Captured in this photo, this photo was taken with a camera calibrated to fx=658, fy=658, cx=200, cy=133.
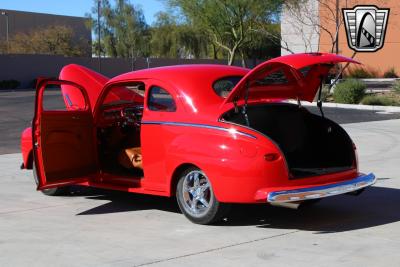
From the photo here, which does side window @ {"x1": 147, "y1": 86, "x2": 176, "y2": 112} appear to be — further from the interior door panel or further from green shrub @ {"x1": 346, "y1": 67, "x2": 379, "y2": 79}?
green shrub @ {"x1": 346, "y1": 67, "x2": 379, "y2": 79}

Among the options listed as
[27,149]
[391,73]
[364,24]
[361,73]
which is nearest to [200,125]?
[27,149]

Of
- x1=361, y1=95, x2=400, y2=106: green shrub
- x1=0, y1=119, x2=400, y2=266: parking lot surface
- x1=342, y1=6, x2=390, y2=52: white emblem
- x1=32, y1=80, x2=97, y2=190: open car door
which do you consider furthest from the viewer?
x1=342, y1=6, x2=390, y2=52: white emblem

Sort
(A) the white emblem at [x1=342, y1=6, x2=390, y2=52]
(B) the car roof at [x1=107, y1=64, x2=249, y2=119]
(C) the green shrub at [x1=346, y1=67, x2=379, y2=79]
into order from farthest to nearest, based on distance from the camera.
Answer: (C) the green shrub at [x1=346, y1=67, x2=379, y2=79] → (A) the white emblem at [x1=342, y1=6, x2=390, y2=52] → (B) the car roof at [x1=107, y1=64, x2=249, y2=119]

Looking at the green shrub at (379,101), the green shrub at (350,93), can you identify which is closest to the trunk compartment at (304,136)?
the green shrub at (379,101)

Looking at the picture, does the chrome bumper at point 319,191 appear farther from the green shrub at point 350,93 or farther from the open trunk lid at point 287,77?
the green shrub at point 350,93

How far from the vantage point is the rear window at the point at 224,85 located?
24.3 ft

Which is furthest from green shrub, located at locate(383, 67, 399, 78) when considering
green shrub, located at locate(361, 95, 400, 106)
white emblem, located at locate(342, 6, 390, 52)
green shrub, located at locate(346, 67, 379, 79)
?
green shrub, located at locate(361, 95, 400, 106)

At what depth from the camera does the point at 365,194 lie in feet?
28.4

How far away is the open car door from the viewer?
7.71m

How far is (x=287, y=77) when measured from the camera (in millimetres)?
7555

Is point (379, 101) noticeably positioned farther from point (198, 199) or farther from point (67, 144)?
point (198, 199)

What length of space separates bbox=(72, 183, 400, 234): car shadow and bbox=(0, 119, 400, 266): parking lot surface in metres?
0.01

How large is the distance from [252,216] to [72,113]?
2.57 metres

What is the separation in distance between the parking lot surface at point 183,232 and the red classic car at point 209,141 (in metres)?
0.34
